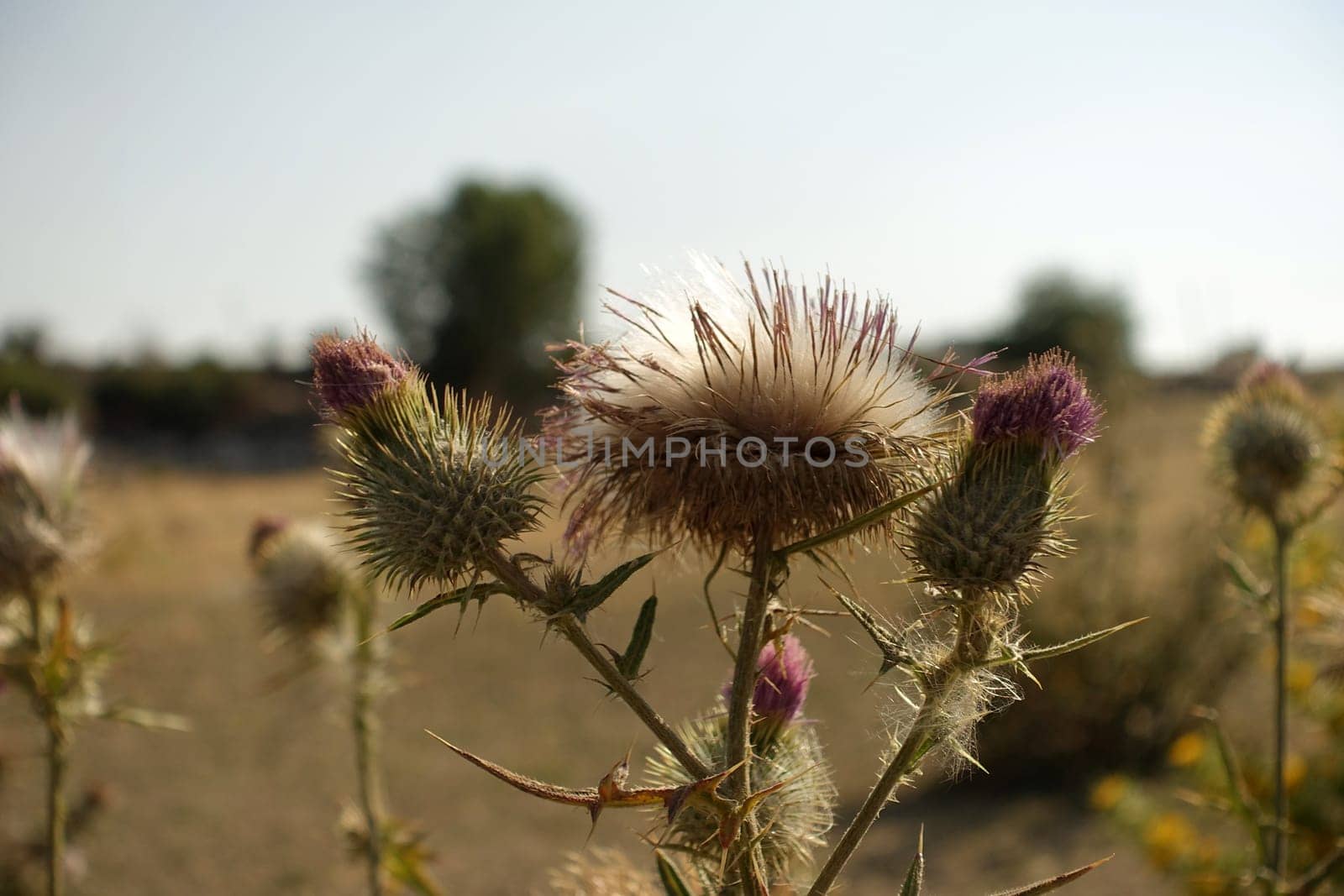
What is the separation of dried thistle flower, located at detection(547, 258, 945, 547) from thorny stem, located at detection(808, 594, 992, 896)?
349mm

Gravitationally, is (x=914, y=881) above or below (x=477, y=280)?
below

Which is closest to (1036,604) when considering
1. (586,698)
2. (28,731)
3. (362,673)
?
(586,698)

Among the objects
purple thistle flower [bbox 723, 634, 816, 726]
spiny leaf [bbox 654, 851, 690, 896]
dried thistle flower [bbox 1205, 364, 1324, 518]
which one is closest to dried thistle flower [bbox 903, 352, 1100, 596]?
purple thistle flower [bbox 723, 634, 816, 726]

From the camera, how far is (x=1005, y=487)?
2111 mm

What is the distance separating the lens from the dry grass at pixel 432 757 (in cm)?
874

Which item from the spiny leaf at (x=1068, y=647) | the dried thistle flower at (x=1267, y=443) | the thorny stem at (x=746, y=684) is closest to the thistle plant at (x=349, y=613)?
the thorny stem at (x=746, y=684)

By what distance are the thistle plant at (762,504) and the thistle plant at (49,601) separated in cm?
251

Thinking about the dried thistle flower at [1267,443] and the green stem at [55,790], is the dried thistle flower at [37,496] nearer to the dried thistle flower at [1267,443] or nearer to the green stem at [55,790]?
the green stem at [55,790]

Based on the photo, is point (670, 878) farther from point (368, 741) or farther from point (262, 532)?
point (262, 532)

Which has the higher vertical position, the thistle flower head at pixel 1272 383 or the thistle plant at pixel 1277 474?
the thistle flower head at pixel 1272 383

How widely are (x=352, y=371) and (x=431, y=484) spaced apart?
38 cm

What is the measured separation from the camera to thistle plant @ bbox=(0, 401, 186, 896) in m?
3.89

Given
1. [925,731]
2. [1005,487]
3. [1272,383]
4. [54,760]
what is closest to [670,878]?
[925,731]

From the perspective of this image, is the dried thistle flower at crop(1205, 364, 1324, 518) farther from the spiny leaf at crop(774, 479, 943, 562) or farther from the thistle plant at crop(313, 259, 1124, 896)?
the spiny leaf at crop(774, 479, 943, 562)
